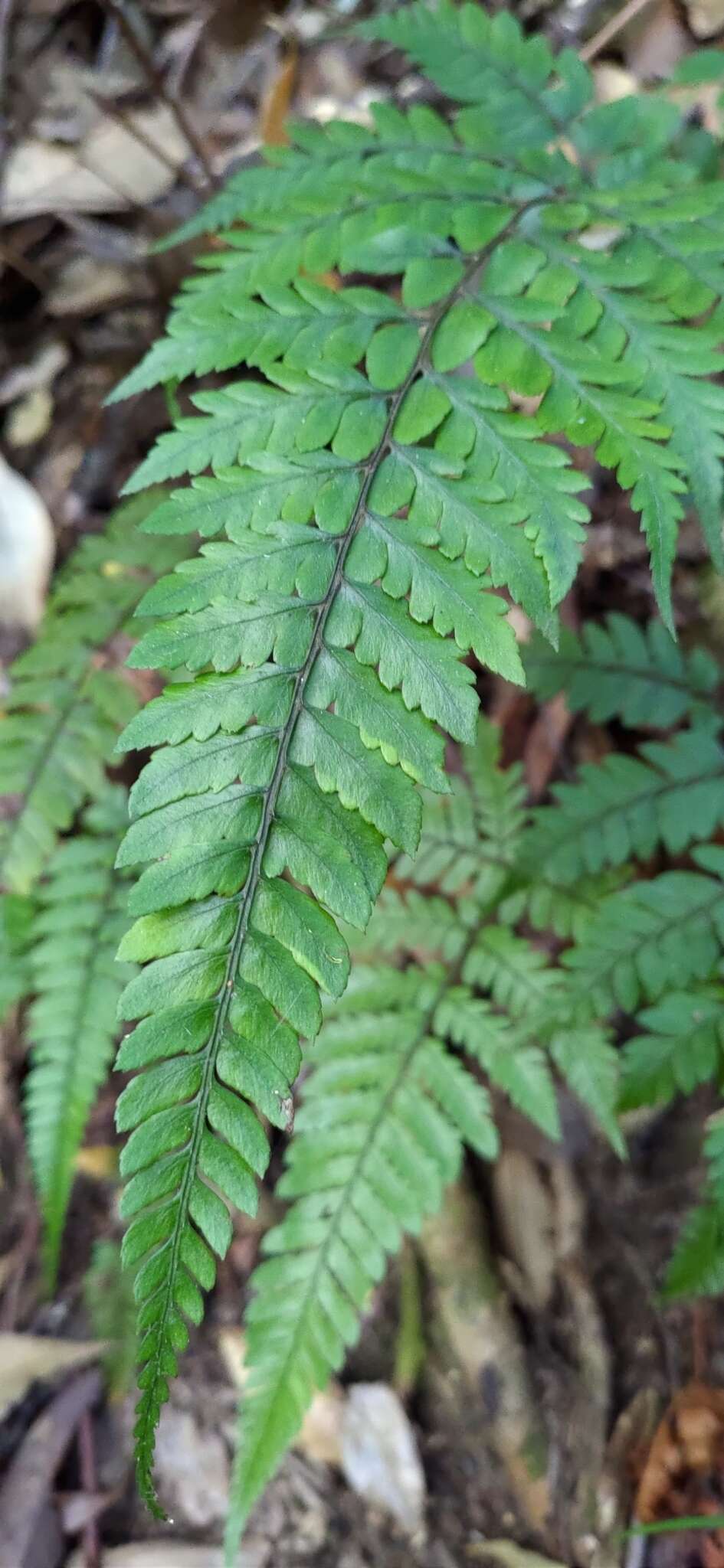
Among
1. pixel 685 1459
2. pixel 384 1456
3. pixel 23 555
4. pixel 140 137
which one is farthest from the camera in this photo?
pixel 23 555

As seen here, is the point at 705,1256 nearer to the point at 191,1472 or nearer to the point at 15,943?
the point at 191,1472

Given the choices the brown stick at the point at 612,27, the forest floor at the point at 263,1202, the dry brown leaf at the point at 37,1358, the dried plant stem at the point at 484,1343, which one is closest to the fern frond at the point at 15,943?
the forest floor at the point at 263,1202

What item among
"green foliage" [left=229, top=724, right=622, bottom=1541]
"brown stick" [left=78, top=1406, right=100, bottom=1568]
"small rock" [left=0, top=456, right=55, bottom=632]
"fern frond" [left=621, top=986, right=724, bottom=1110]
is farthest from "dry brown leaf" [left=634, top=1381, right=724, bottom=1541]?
"small rock" [left=0, top=456, right=55, bottom=632]

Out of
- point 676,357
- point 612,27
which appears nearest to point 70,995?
point 676,357

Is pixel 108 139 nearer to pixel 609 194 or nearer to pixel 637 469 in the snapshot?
pixel 609 194

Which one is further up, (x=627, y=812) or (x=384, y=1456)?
(x=627, y=812)

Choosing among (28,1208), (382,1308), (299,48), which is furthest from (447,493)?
(299,48)

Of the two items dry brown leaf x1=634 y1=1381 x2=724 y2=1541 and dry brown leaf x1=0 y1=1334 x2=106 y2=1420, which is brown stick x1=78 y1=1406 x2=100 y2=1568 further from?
dry brown leaf x1=634 y1=1381 x2=724 y2=1541
